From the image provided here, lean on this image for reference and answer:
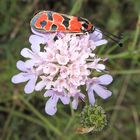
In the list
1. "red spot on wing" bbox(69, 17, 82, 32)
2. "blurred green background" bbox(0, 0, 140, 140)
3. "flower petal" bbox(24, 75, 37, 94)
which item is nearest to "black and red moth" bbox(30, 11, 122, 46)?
"red spot on wing" bbox(69, 17, 82, 32)

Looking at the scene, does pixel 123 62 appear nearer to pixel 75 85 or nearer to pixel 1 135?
pixel 1 135

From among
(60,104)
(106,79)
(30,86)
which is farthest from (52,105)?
(60,104)

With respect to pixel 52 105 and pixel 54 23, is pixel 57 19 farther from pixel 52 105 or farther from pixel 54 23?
pixel 52 105

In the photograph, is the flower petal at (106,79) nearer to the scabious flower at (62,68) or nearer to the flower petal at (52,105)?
the scabious flower at (62,68)

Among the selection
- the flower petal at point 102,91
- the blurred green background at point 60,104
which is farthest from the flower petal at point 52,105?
the blurred green background at point 60,104

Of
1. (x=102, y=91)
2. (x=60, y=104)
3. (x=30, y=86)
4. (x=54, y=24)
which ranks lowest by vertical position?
(x=60, y=104)

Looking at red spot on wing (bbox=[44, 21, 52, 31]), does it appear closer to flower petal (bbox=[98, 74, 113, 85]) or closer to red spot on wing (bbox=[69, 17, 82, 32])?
red spot on wing (bbox=[69, 17, 82, 32])
